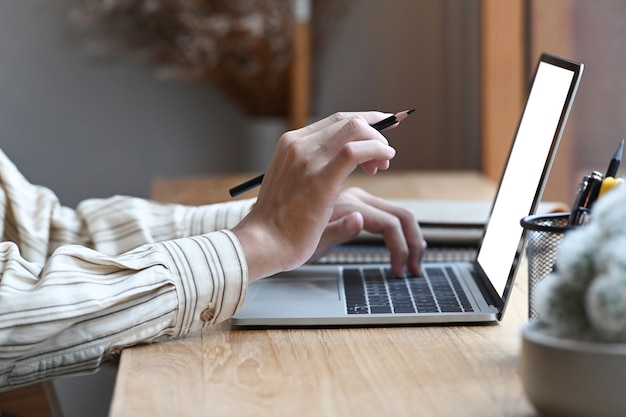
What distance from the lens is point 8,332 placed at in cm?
66

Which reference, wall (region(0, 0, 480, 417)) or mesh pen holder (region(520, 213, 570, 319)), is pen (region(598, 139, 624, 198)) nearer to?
mesh pen holder (region(520, 213, 570, 319))

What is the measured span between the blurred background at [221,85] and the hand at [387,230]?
3.28ft

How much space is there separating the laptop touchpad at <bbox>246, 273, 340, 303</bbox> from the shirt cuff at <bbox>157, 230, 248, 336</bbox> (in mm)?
94

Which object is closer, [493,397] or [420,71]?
[493,397]

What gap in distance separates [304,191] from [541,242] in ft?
0.66

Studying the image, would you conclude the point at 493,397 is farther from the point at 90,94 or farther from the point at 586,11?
the point at 90,94

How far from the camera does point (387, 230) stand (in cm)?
93

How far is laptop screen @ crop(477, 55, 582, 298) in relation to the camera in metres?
0.72

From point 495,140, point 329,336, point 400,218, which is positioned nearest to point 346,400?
point 329,336

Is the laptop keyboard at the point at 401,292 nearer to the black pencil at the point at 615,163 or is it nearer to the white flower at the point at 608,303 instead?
the black pencil at the point at 615,163

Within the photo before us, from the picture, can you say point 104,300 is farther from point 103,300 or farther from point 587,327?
point 587,327

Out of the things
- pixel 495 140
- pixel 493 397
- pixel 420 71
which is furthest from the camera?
pixel 420 71

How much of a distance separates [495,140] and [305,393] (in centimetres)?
144

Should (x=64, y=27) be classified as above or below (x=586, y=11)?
below
